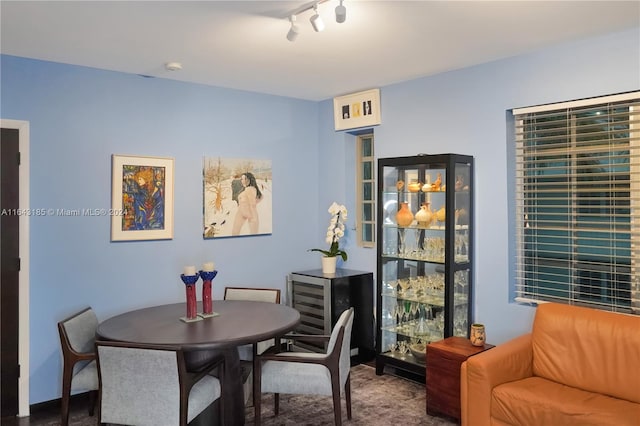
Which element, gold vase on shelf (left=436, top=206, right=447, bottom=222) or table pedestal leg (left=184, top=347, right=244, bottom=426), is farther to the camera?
gold vase on shelf (left=436, top=206, right=447, bottom=222)

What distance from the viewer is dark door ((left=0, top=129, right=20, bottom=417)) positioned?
3594 mm

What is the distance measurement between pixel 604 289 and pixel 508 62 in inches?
68.6

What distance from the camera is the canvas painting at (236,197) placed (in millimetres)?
4539

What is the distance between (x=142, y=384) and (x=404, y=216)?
2.46 metres

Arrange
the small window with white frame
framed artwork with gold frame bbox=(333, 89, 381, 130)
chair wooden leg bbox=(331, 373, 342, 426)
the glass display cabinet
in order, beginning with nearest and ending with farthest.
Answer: chair wooden leg bbox=(331, 373, 342, 426) → the glass display cabinet → framed artwork with gold frame bbox=(333, 89, 381, 130) → the small window with white frame

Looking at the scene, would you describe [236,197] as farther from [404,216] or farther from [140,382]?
[140,382]

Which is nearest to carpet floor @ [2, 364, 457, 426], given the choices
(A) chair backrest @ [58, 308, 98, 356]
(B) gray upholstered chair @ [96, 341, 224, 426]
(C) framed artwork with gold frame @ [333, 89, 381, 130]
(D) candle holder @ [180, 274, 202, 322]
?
(A) chair backrest @ [58, 308, 98, 356]

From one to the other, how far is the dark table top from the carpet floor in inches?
29.2

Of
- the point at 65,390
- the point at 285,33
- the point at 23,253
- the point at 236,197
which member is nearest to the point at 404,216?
the point at 236,197

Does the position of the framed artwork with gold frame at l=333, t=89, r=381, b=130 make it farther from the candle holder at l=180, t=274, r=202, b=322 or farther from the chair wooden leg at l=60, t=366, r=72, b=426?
the chair wooden leg at l=60, t=366, r=72, b=426

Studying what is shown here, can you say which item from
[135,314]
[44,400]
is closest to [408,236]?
[135,314]

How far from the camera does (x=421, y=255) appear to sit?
412 centimetres

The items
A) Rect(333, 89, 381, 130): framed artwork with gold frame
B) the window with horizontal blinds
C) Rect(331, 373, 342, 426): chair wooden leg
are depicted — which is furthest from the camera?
Rect(333, 89, 381, 130): framed artwork with gold frame

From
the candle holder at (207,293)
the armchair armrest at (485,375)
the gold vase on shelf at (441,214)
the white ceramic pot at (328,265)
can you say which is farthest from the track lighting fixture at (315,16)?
the white ceramic pot at (328,265)
